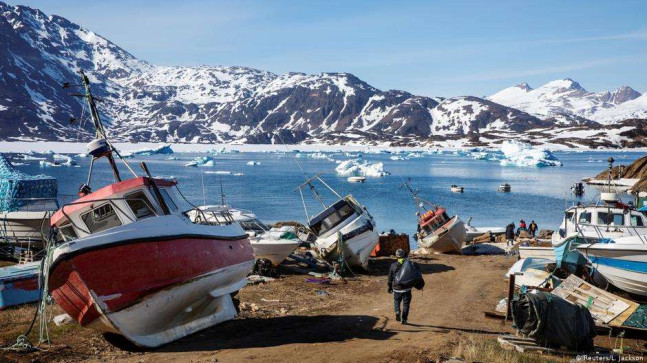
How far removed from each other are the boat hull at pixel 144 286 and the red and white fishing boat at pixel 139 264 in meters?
0.02

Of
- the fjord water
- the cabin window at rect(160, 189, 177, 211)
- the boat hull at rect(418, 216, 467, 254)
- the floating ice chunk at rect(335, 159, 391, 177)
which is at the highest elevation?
the cabin window at rect(160, 189, 177, 211)

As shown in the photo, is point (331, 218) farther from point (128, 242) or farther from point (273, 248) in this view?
point (128, 242)

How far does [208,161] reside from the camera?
133 meters

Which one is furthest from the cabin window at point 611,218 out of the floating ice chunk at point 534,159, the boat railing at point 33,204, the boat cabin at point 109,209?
the floating ice chunk at point 534,159

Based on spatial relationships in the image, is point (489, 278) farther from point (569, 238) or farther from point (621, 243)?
point (621, 243)

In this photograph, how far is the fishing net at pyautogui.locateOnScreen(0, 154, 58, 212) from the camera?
92.4 ft

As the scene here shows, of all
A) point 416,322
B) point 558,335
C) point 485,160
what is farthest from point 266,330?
point 485,160

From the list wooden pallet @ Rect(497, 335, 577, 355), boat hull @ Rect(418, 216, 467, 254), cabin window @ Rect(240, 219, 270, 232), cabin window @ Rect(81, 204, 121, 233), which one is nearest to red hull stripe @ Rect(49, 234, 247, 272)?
cabin window @ Rect(81, 204, 121, 233)

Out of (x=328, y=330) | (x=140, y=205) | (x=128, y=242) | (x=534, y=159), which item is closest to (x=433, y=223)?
(x=328, y=330)

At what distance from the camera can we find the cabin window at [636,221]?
69.5 ft

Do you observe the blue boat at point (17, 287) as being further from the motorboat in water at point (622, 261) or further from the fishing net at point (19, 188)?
the motorboat in water at point (622, 261)

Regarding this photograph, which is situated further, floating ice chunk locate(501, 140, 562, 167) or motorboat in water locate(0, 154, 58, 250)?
floating ice chunk locate(501, 140, 562, 167)

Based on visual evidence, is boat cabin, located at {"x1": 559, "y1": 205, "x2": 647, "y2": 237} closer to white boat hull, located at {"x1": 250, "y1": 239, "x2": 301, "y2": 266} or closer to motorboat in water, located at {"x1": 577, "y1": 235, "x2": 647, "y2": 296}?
motorboat in water, located at {"x1": 577, "y1": 235, "x2": 647, "y2": 296}

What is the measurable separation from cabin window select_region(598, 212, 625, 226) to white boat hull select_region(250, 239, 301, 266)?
11.3m
